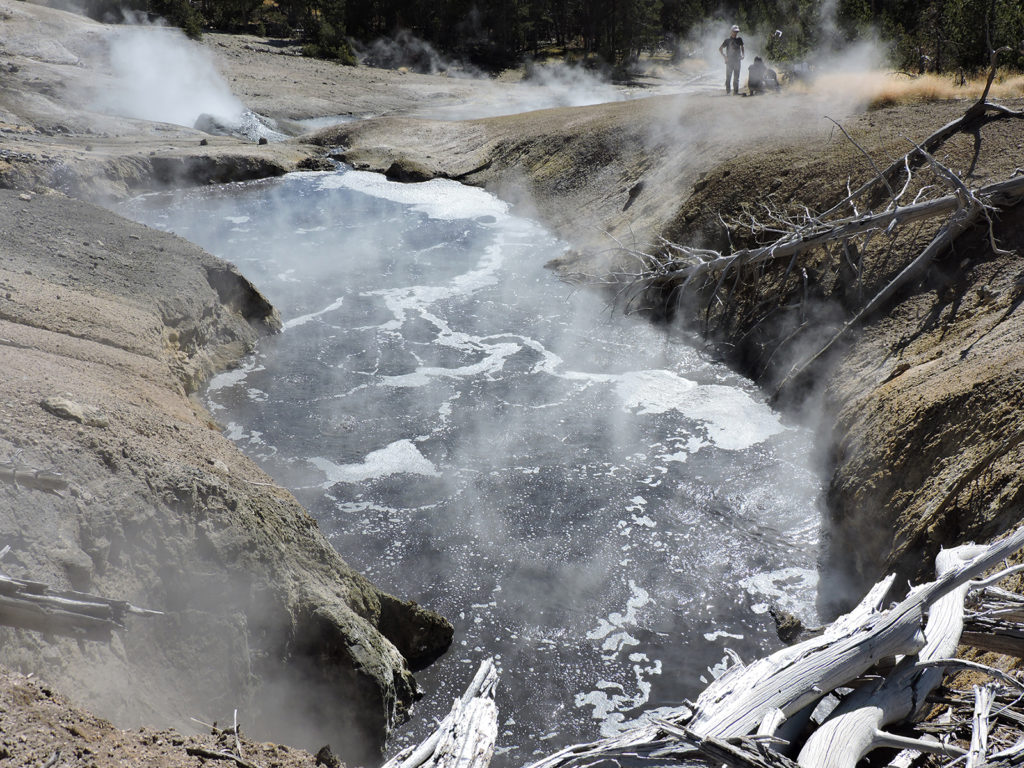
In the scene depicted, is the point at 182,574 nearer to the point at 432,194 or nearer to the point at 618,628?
the point at 618,628

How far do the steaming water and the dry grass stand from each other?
5.87 metres

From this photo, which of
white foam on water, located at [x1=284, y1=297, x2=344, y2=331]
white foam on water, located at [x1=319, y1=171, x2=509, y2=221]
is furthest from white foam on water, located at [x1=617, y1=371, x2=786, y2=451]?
white foam on water, located at [x1=319, y1=171, x2=509, y2=221]

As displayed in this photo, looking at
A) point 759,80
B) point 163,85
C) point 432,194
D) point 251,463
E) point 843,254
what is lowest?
A: point 251,463

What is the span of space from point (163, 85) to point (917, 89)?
21761mm

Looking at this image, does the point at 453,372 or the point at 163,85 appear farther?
the point at 163,85

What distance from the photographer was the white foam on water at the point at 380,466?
275 inches

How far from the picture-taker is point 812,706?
8.98 feet

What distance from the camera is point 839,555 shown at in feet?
19.4

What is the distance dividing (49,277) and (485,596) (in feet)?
16.2

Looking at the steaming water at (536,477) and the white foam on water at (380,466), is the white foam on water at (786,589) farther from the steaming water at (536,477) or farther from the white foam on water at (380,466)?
the white foam on water at (380,466)

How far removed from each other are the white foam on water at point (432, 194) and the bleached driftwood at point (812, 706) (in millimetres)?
13689

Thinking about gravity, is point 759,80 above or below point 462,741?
above

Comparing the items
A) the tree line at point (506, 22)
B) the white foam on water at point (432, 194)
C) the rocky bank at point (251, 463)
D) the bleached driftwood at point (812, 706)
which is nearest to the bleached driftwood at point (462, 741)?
the bleached driftwood at point (812, 706)

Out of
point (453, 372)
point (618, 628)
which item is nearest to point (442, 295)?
point (453, 372)
